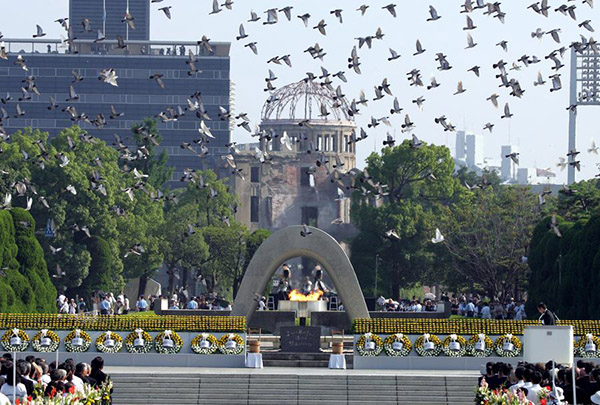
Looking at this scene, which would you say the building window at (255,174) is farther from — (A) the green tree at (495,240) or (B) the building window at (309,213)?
(A) the green tree at (495,240)

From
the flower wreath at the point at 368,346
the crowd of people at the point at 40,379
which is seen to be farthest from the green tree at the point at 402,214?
the crowd of people at the point at 40,379

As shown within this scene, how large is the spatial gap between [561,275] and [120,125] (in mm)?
117191

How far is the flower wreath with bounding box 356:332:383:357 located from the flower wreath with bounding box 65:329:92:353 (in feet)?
28.6

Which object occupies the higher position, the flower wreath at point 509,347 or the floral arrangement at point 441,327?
the floral arrangement at point 441,327

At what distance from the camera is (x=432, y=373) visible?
2015 inches

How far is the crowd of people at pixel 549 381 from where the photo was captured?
32.3 m

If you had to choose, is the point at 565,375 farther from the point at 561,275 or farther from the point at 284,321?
the point at 284,321

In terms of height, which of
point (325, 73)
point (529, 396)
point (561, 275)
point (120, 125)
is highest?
point (120, 125)

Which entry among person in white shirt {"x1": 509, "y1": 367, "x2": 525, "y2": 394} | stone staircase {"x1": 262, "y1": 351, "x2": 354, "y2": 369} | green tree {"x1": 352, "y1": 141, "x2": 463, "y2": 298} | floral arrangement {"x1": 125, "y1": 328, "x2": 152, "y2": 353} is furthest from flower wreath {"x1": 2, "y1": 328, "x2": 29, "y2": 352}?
green tree {"x1": 352, "y1": 141, "x2": 463, "y2": 298}

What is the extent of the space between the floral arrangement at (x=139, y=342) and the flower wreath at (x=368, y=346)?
6.70 metres

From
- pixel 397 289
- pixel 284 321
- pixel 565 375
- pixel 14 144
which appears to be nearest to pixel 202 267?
pixel 397 289

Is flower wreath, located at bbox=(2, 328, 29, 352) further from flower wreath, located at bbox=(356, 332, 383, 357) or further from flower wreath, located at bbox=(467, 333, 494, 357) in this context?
flower wreath, located at bbox=(467, 333, 494, 357)

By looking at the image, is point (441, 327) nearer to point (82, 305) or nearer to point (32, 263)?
point (32, 263)

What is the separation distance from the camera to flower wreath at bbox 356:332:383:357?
177 feet
